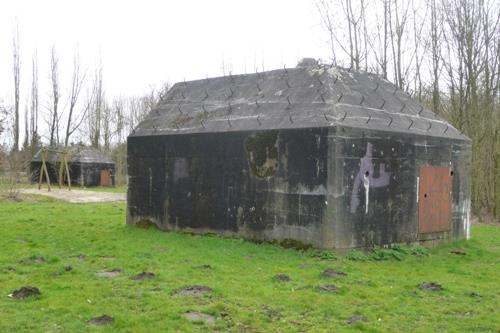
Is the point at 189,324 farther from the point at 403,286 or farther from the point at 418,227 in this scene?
the point at 418,227

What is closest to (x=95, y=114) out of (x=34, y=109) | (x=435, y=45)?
(x=34, y=109)

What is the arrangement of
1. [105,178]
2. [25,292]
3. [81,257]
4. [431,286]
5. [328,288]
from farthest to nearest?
1. [105,178]
2. [81,257]
3. [431,286]
4. [328,288]
5. [25,292]

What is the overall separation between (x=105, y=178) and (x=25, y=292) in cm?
3315

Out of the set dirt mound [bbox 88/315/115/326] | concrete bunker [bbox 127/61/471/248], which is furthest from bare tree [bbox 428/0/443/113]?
dirt mound [bbox 88/315/115/326]

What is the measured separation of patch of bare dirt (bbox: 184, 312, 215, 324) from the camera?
20.7 ft

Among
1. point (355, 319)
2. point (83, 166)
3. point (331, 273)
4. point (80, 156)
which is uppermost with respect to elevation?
point (80, 156)

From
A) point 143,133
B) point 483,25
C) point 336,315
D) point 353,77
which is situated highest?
point 483,25

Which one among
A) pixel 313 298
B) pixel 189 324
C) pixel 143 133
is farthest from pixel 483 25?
pixel 189 324

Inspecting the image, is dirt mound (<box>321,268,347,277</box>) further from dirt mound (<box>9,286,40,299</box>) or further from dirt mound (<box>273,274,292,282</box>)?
dirt mound (<box>9,286,40,299</box>)

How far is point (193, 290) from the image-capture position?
7.74 m

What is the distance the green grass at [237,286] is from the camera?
6.28 meters

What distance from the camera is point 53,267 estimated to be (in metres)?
9.26

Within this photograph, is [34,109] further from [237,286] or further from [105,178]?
[237,286]

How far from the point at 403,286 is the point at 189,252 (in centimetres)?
441
